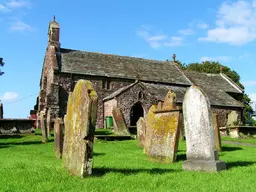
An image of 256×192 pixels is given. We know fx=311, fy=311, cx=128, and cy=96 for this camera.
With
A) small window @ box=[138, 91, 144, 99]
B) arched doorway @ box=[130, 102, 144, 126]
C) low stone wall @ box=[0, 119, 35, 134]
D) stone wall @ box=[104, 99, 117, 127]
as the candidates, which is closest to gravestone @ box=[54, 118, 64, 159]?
low stone wall @ box=[0, 119, 35, 134]

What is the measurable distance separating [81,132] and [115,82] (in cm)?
2766

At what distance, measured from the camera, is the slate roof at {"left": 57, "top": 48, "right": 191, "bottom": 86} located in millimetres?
32656

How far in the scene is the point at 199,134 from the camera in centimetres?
759

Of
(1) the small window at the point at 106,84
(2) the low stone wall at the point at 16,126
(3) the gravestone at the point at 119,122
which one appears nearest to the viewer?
(3) the gravestone at the point at 119,122

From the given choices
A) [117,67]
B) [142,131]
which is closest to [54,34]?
[117,67]

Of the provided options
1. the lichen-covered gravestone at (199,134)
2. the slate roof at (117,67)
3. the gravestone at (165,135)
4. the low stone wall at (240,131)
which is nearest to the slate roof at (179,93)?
the slate roof at (117,67)

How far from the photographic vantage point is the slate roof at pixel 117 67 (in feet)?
107

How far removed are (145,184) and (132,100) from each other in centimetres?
2435

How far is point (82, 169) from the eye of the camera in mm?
5824

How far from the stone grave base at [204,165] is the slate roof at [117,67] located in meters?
25.0

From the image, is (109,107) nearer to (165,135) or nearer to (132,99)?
(132,99)

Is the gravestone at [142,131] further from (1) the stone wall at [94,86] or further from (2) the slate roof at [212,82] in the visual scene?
(2) the slate roof at [212,82]

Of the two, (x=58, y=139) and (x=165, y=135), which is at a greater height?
(x=165, y=135)

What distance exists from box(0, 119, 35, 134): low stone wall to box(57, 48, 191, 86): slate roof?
11.6 meters
